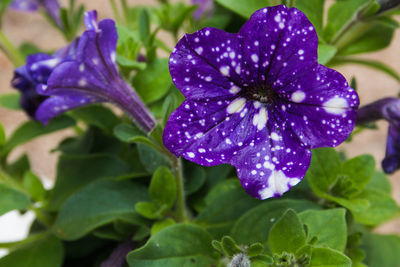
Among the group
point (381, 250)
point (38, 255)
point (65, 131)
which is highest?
point (38, 255)

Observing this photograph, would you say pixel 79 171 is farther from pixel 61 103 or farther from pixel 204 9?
pixel 204 9

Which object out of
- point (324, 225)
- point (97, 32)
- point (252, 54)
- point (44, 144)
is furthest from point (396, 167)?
point (44, 144)

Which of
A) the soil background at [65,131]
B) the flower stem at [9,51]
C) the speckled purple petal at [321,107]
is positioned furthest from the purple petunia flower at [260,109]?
the soil background at [65,131]

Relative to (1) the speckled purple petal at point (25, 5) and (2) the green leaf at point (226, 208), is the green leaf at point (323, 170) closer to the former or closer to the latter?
(2) the green leaf at point (226, 208)

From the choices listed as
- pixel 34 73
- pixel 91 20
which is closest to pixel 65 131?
pixel 34 73

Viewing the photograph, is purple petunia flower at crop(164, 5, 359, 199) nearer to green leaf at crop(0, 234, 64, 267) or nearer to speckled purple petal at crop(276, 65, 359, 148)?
speckled purple petal at crop(276, 65, 359, 148)

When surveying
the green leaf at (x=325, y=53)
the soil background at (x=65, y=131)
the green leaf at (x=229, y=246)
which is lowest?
the soil background at (x=65, y=131)
